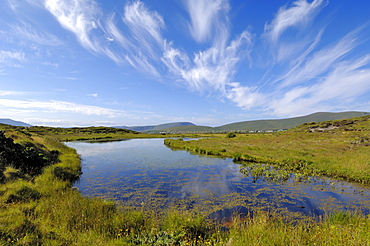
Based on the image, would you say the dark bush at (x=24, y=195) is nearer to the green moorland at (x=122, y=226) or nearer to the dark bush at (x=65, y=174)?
the green moorland at (x=122, y=226)

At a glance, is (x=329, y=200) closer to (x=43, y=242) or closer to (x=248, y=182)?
(x=248, y=182)

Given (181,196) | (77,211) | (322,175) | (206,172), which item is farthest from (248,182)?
(77,211)

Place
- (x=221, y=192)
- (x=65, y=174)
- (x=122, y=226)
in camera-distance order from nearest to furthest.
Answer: (x=122, y=226), (x=221, y=192), (x=65, y=174)

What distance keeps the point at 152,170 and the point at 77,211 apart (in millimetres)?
15771

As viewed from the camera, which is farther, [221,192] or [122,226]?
[221,192]

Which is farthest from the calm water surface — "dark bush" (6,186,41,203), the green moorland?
"dark bush" (6,186,41,203)

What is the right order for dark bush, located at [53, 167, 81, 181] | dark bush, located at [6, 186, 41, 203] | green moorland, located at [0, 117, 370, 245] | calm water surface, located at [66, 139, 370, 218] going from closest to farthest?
green moorland, located at [0, 117, 370, 245] < dark bush, located at [6, 186, 41, 203] < calm water surface, located at [66, 139, 370, 218] < dark bush, located at [53, 167, 81, 181]

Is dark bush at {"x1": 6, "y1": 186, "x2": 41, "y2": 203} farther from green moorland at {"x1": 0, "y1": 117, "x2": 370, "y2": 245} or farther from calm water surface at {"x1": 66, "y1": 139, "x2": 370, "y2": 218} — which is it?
calm water surface at {"x1": 66, "y1": 139, "x2": 370, "y2": 218}

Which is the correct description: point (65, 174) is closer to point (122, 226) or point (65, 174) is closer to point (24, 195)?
point (24, 195)

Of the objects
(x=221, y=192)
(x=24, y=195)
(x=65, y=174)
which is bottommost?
(x=221, y=192)

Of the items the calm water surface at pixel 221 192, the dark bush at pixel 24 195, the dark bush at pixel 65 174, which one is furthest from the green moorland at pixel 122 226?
the dark bush at pixel 65 174

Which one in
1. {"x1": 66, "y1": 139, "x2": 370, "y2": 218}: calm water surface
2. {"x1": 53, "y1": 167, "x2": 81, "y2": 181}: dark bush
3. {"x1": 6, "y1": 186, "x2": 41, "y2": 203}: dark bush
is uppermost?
{"x1": 6, "y1": 186, "x2": 41, "y2": 203}: dark bush

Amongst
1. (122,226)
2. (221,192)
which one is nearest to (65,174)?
(122,226)

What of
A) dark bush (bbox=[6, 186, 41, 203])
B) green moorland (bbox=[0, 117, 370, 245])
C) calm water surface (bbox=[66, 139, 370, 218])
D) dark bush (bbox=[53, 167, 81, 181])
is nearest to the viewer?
green moorland (bbox=[0, 117, 370, 245])
